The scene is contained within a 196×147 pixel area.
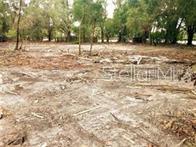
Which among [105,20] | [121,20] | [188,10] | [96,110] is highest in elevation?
[105,20]

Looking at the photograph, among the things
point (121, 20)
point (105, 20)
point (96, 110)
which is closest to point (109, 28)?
point (105, 20)

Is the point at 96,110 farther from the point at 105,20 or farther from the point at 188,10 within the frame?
the point at 105,20

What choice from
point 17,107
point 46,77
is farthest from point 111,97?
point 46,77

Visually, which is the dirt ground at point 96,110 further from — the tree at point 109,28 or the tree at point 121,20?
the tree at point 109,28

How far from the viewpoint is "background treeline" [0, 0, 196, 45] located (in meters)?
30.6

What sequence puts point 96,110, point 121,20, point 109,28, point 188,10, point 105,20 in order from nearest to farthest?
point 96,110 → point 188,10 → point 121,20 → point 109,28 → point 105,20

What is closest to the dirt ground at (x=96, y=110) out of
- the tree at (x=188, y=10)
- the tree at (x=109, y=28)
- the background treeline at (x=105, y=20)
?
the tree at (x=188, y=10)

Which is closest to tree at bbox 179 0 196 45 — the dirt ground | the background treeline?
the background treeline

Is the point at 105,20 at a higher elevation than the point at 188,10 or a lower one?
higher

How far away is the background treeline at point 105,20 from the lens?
30609 mm

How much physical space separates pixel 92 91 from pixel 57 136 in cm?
363

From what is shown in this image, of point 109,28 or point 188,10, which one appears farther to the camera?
point 109,28

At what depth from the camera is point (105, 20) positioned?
43.2m

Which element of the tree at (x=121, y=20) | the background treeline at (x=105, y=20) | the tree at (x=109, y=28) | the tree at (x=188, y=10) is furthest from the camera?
the tree at (x=109, y=28)
